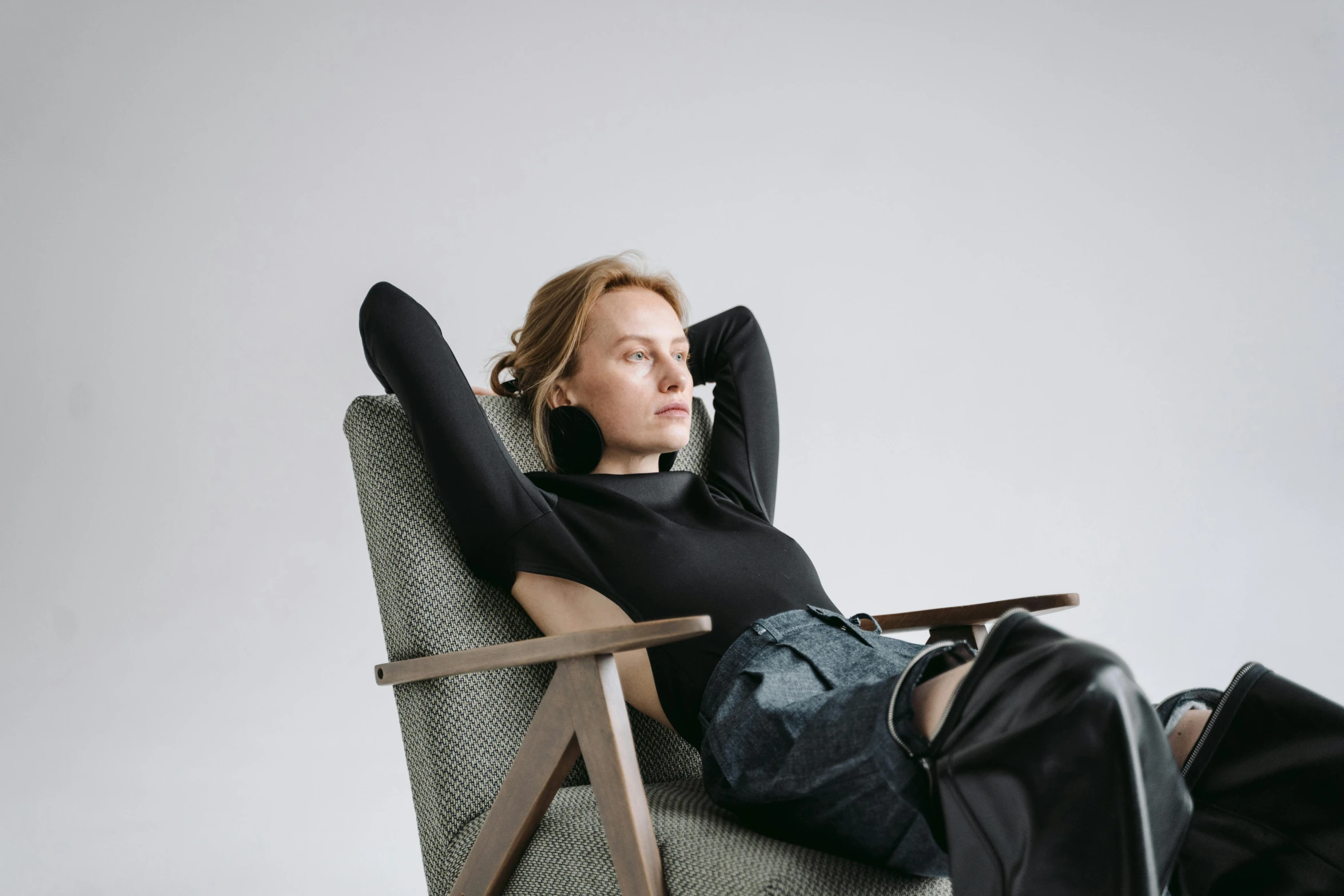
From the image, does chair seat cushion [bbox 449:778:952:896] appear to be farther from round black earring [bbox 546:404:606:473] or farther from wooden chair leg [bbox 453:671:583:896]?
round black earring [bbox 546:404:606:473]

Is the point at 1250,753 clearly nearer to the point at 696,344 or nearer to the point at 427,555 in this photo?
the point at 427,555

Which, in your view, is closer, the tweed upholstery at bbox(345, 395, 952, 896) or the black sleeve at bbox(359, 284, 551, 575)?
the tweed upholstery at bbox(345, 395, 952, 896)

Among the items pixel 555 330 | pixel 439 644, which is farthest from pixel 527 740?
pixel 555 330

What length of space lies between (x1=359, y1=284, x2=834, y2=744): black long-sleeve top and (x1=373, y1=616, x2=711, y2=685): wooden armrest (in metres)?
0.21

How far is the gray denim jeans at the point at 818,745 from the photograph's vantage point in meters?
0.96

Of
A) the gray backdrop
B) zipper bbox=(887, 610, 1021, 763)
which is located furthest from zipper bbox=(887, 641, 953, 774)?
the gray backdrop

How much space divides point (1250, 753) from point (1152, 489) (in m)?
2.39

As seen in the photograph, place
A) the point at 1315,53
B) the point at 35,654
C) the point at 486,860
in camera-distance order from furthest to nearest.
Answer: the point at 1315,53
the point at 35,654
the point at 486,860

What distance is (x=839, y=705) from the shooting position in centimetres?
101

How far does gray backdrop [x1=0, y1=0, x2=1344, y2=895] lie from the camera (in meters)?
2.35

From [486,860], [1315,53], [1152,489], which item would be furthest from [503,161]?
[1315,53]

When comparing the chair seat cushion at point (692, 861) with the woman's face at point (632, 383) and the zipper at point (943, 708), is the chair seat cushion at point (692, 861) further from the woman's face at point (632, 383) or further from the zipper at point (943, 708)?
Result: the woman's face at point (632, 383)

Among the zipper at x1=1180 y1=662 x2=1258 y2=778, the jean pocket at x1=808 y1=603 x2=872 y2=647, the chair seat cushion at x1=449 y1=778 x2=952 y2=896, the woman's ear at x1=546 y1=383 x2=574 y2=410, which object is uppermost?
the woman's ear at x1=546 y1=383 x2=574 y2=410

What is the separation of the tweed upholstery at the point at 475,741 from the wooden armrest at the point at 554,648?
0.10 metres
